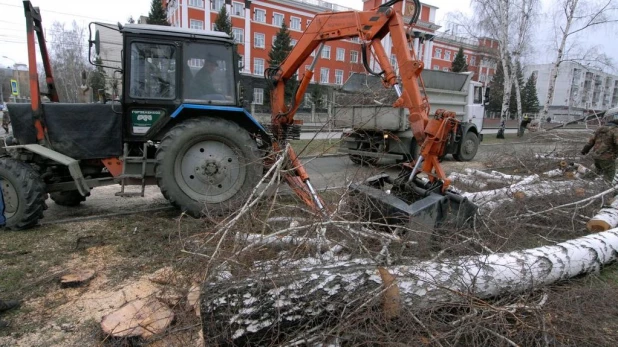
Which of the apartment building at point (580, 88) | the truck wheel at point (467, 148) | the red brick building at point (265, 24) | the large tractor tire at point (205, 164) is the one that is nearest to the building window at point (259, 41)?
the red brick building at point (265, 24)

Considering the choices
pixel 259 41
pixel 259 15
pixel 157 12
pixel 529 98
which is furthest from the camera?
pixel 529 98

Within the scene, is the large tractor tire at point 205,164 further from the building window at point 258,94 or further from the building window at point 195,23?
the building window at point 195,23

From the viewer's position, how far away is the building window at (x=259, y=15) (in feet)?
137

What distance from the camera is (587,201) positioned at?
5516 millimetres

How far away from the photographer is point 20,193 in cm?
449

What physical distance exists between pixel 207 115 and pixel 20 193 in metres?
2.40

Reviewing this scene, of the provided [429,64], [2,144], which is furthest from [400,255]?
[429,64]

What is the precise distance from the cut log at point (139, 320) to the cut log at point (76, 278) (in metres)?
0.81

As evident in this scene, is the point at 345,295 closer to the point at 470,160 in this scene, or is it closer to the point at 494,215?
the point at 494,215

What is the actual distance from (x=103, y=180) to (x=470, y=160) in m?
10.6

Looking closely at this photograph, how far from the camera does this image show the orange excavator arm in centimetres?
447

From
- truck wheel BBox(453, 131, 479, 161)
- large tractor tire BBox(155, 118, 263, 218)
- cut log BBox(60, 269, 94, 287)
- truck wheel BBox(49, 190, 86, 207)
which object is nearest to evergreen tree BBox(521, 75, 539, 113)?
truck wheel BBox(453, 131, 479, 161)

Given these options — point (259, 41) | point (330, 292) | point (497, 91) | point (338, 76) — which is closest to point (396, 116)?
point (330, 292)

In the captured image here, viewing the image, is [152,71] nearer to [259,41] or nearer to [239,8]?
[239,8]
